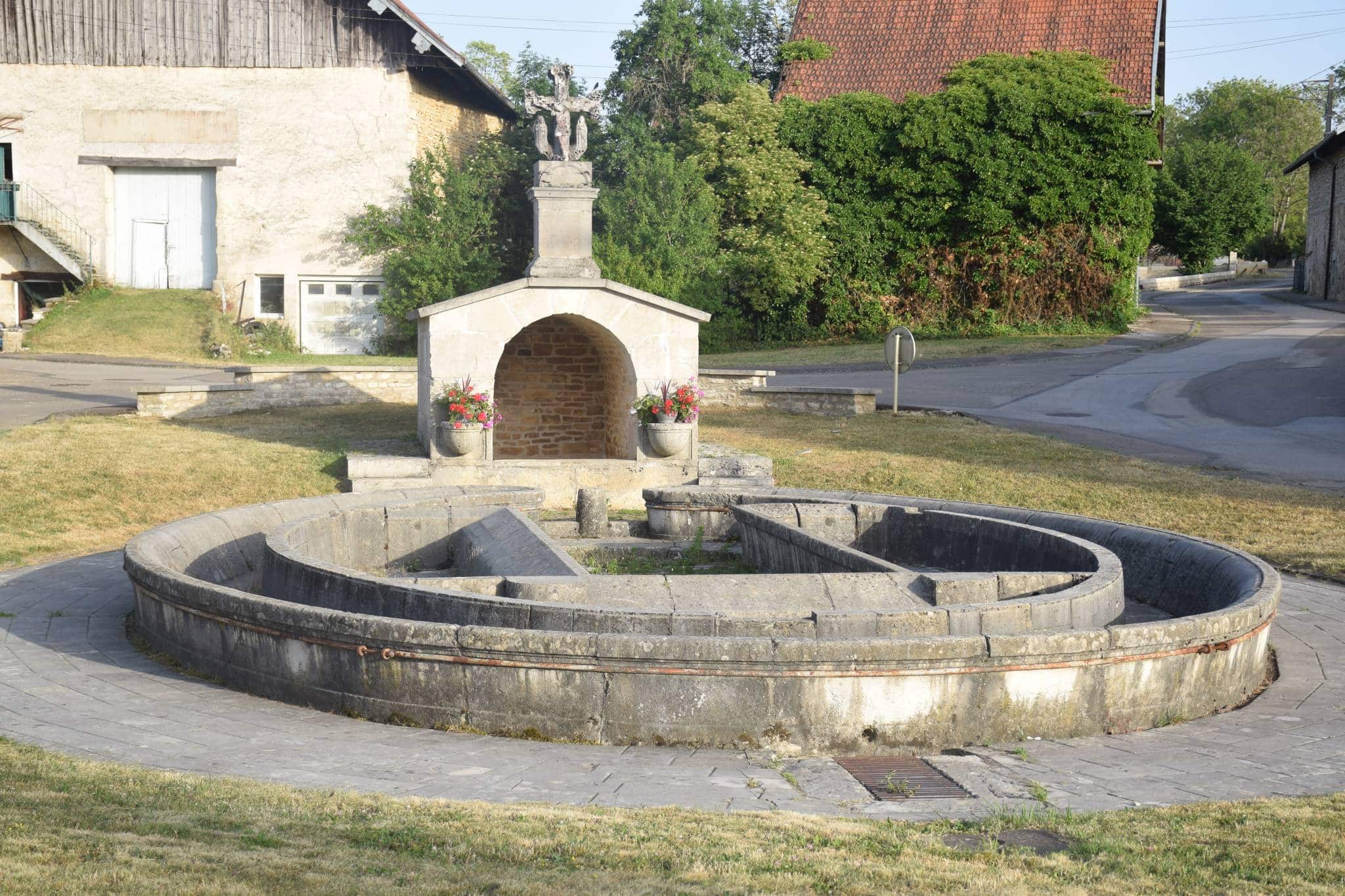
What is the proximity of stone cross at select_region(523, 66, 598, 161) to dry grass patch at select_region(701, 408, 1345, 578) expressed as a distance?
459 centimetres

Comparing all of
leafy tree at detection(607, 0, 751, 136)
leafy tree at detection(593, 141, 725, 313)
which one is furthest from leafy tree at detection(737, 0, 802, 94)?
leafy tree at detection(593, 141, 725, 313)

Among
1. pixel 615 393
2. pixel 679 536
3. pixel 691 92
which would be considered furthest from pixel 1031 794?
pixel 691 92

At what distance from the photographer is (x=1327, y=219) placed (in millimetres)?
43906

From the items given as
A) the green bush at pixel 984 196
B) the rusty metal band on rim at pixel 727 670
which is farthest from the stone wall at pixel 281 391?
the green bush at pixel 984 196

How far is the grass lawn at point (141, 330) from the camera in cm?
2778

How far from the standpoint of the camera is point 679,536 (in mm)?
12156

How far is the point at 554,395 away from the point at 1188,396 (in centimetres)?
1165

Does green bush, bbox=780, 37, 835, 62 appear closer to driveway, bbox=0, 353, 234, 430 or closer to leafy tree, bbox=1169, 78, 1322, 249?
driveway, bbox=0, 353, 234, 430

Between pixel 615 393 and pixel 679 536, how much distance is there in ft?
15.1

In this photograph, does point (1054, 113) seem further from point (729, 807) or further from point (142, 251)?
point (729, 807)

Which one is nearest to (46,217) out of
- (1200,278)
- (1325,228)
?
(1325,228)

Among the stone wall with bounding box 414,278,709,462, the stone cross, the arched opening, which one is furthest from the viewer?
the arched opening

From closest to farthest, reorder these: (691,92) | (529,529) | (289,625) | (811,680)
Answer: (811,680), (289,625), (529,529), (691,92)

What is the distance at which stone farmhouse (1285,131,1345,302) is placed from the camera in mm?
42156
